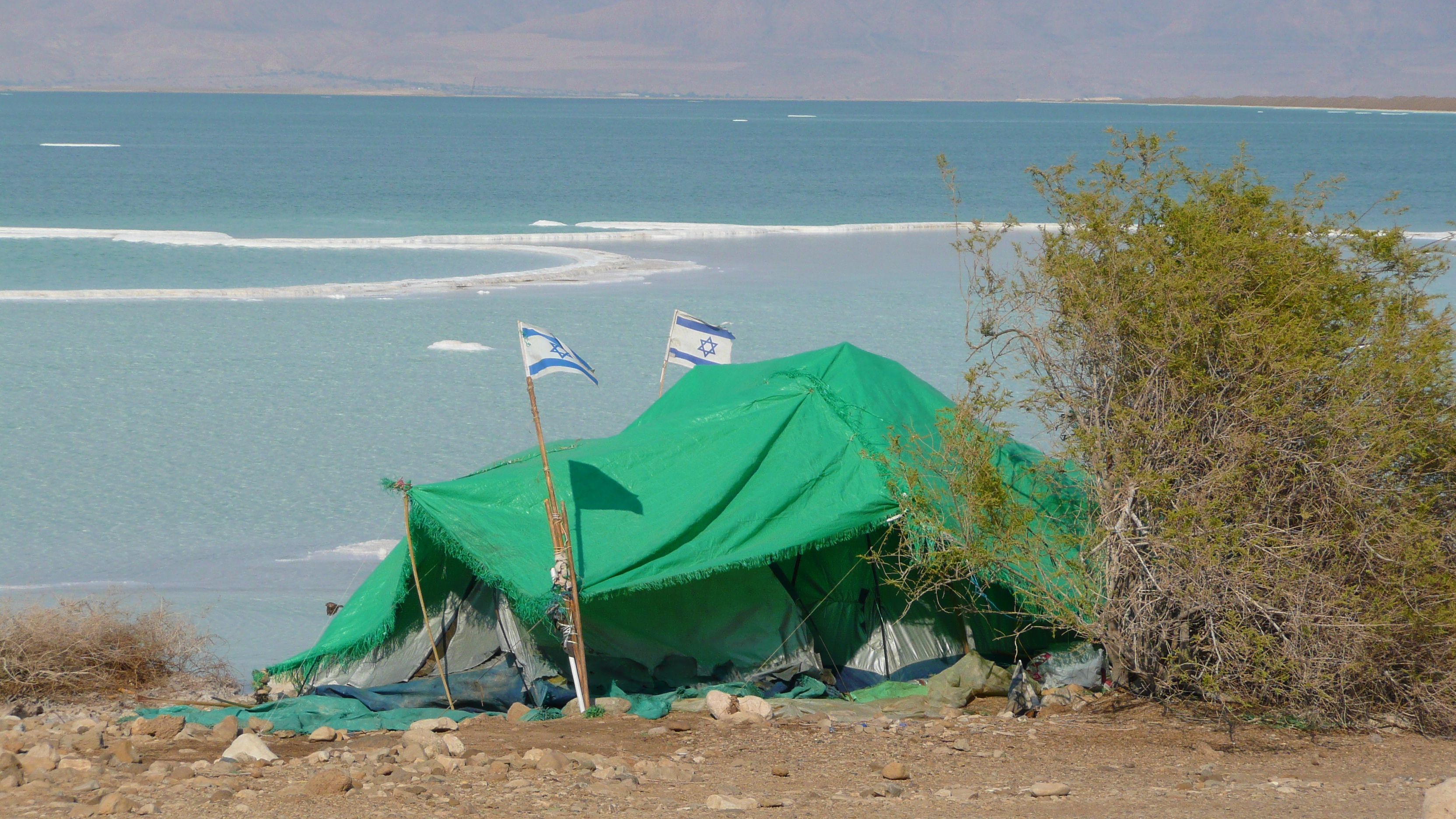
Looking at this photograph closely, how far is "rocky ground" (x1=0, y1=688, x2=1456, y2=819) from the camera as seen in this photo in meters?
6.23

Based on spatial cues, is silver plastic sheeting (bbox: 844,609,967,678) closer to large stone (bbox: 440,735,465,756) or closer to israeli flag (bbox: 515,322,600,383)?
israeli flag (bbox: 515,322,600,383)

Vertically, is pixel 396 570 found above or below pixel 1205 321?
below

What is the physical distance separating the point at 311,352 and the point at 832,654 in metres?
14.8

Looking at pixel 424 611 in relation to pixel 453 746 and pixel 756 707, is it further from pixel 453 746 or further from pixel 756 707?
pixel 756 707

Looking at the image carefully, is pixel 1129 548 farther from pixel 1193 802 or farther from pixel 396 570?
pixel 396 570

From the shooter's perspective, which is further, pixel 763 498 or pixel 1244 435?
pixel 763 498

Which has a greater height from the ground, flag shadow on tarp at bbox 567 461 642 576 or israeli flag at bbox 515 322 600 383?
israeli flag at bbox 515 322 600 383

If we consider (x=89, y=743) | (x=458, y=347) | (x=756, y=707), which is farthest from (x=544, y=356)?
(x=458, y=347)

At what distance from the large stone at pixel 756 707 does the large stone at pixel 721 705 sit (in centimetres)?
4

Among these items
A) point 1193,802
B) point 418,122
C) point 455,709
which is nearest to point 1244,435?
point 1193,802

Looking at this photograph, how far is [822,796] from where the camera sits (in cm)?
655

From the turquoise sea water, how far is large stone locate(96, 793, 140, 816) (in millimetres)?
4187

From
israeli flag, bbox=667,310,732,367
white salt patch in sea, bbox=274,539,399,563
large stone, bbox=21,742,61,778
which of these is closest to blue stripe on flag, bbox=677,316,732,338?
israeli flag, bbox=667,310,732,367

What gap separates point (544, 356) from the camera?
28.1ft
